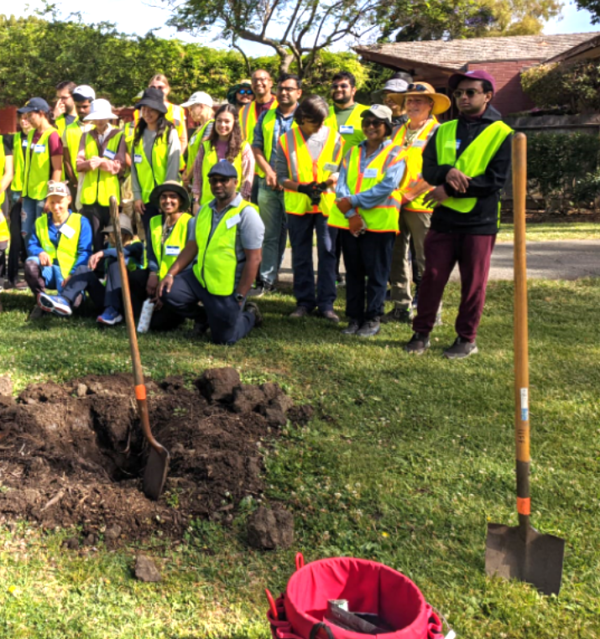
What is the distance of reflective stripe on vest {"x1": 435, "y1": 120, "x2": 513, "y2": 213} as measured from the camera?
5512 millimetres

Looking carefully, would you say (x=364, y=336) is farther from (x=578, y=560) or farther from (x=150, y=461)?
(x=578, y=560)

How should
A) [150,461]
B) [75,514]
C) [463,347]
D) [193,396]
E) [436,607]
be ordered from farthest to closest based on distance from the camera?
[463,347] → [193,396] → [150,461] → [75,514] → [436,607]

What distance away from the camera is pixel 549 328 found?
686 cm

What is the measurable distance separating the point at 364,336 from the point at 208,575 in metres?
3.63

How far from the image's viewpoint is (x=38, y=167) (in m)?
8.46

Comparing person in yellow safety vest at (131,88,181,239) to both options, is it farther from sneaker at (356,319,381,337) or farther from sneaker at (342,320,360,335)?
sneaker at (356,319,381,337)

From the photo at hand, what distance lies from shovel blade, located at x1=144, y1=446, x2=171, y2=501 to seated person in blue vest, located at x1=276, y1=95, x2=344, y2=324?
3.39m

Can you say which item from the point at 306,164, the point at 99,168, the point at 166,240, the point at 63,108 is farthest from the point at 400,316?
the point at 63,108

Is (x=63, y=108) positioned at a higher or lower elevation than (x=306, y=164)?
higher

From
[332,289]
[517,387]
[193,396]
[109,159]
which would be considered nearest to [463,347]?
[332,289]

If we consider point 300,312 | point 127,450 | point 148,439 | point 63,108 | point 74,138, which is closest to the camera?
point 148,439

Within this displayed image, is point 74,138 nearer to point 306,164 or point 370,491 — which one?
point 306,164

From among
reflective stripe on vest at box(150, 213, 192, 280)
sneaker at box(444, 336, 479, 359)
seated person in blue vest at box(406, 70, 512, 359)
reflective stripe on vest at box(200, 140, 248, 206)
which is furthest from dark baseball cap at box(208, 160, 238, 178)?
sneaker at box(444, 336, 479, 359)

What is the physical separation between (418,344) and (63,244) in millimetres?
3728
